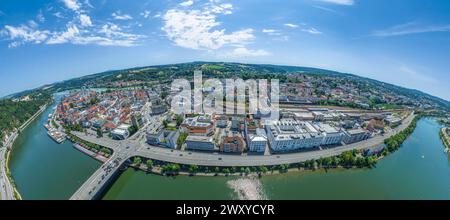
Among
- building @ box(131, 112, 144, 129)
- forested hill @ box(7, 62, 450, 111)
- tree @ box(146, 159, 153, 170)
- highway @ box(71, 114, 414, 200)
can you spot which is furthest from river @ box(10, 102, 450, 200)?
forested hill @ box(7, 62, 450, 111)

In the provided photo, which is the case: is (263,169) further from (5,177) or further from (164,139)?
(5,177)

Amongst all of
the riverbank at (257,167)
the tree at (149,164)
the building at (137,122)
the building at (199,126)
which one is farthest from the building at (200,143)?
the building at (137,122)

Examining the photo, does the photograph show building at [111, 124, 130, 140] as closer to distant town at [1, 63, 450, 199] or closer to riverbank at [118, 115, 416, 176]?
distant town at [1, 63, 450, 199]

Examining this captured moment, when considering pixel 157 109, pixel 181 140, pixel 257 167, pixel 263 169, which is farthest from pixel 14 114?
pixel 263 169

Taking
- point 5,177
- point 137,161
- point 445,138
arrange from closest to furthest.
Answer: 1. point 5,177
2. point 137,161
3. point 445,138
